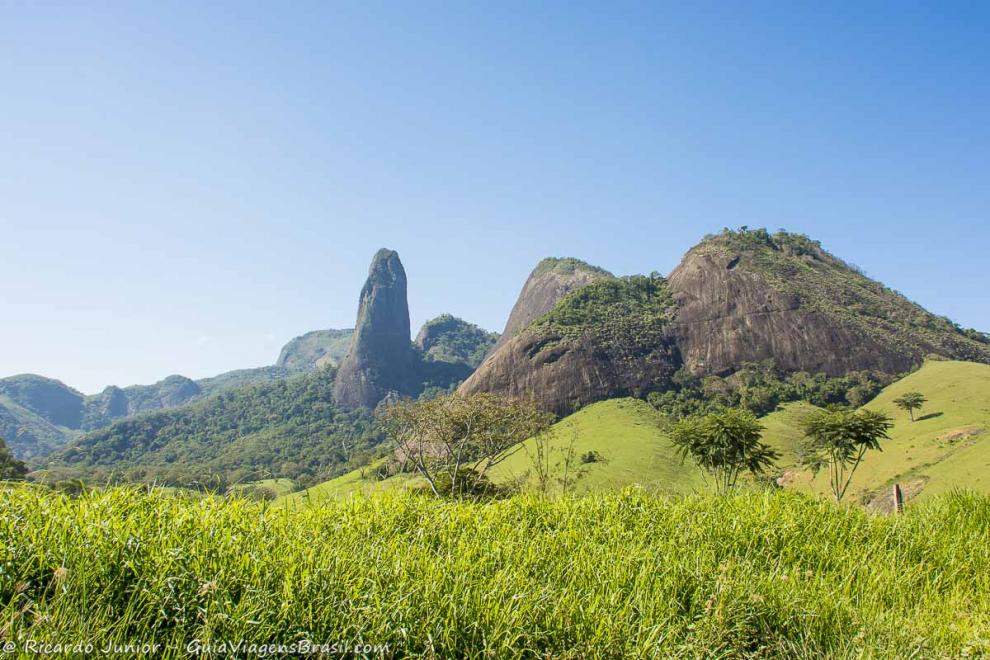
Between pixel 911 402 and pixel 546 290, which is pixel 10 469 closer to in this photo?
pixel 911 402

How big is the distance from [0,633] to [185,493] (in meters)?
2.21

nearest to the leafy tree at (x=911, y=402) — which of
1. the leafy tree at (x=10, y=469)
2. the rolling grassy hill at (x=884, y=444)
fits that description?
the rolling grassy hill at (x=884, y=444)

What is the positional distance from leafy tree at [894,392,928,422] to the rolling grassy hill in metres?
0.95

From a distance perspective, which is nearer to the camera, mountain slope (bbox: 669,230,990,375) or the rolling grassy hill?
the rolling grassy hill

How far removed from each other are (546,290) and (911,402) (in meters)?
119

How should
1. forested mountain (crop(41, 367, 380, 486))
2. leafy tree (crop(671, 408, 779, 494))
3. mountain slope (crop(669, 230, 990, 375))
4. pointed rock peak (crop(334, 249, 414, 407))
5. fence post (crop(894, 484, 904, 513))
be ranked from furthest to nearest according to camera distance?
1. pointed rock peak (crop(334, 249, 414, 407))
2. forested mountain (crop(41, 367, 380, 486))
3. mountain slope (crop(669, 230, 990, 375))
4. leafy tree (crop(671, 408, 779, 494))
5. fence post (crop(894, 484, 904, 513))

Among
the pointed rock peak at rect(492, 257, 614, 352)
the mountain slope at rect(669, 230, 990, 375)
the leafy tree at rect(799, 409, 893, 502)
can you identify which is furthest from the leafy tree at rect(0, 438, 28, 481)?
the pointed rock peak at rect(492, 257, 614, 352)

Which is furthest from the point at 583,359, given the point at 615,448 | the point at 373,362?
the point at 373,362

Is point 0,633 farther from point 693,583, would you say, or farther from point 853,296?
point 853,296

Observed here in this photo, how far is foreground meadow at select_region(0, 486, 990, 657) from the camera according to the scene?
108 inches

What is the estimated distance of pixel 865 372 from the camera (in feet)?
303

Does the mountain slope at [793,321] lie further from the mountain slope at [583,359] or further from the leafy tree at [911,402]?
the leafy tree at [911,402]

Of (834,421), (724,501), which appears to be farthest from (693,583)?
(834,421)

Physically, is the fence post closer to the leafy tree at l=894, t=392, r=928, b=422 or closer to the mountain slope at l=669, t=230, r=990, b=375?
the leafy tree at l=894, t=392, r=928, b=422
